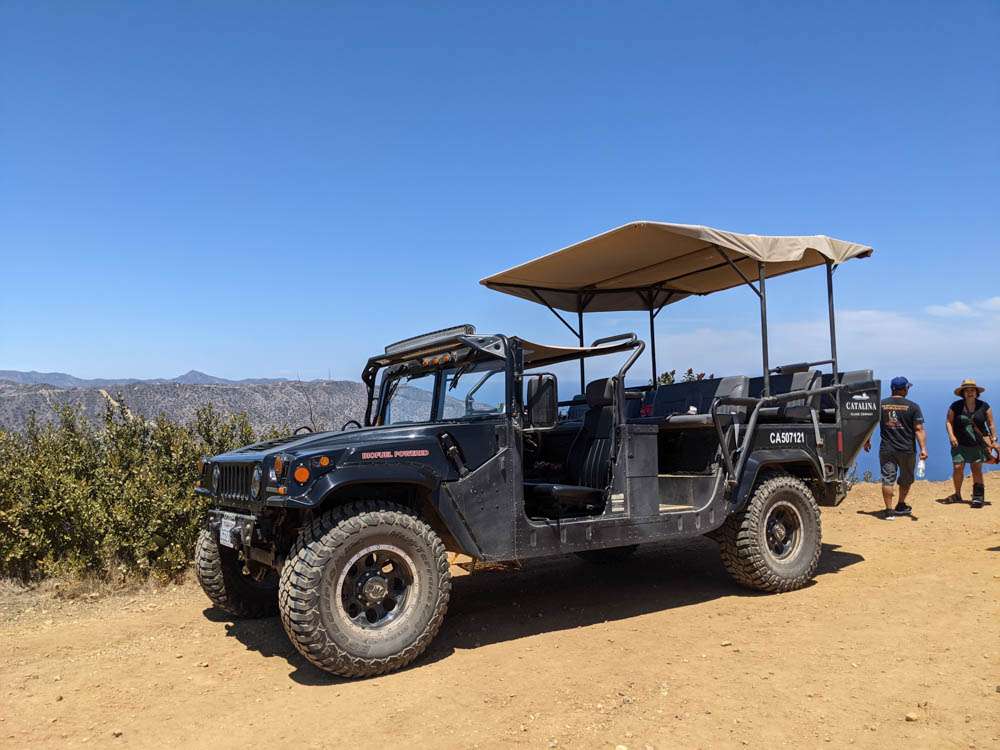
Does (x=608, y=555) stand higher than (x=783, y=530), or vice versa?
(x=783, y=530)

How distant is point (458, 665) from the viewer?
198 inches

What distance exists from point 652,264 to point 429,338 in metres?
2.80

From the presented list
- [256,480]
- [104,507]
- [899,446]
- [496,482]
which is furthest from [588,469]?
[899,446]

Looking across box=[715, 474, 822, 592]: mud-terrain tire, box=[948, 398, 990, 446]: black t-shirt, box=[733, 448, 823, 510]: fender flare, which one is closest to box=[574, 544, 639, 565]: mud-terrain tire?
box=[715, 474, 822, 592]: mud-terrain tire

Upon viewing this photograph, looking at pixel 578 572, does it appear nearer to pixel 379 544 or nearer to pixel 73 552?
pixel 379 544

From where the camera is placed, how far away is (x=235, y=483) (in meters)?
5.46

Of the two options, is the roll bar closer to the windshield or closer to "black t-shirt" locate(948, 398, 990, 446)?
the windshield

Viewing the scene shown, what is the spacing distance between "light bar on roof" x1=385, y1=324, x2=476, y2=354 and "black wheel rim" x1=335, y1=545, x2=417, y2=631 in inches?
71.3

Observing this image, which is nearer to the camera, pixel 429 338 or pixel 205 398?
pixel 429 338

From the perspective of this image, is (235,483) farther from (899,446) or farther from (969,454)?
(969,454)

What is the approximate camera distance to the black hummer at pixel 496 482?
4.84 meters

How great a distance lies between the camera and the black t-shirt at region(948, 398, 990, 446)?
1054 centimetres

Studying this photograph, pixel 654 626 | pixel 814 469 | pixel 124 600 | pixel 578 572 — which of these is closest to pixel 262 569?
pixel 124 600

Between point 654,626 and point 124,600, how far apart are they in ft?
15.3
